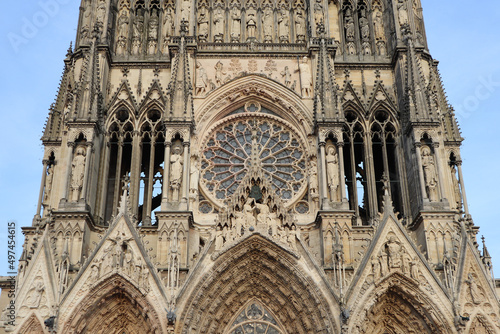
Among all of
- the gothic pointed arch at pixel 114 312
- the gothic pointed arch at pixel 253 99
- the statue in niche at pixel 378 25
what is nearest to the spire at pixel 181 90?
the gothic pointed arch at pixel 253 99

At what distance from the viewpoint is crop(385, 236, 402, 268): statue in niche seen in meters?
19.7

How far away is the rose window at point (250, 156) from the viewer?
2269cm

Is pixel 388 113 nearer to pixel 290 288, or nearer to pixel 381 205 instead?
pixel 381 205

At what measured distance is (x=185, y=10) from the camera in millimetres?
24656

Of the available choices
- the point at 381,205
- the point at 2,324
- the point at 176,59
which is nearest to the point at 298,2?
the point at 176,59

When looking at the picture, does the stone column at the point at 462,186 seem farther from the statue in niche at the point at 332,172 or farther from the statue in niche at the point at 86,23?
the statue in niche at the point at 86,23

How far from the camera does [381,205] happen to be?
23.2m

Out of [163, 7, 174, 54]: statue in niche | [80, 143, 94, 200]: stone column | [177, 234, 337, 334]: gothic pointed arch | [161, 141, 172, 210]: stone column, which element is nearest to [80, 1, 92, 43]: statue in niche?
[163, 7, 174, 54]: statue in niche

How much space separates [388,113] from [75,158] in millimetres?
9676

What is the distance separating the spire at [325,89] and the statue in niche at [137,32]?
236 inches

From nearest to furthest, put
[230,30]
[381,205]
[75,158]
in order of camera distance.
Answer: [75,158], [381,205], [230,30]

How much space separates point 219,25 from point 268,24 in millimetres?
1641

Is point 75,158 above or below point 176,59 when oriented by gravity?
below

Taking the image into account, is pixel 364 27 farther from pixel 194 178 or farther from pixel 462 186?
Result: pixel 194 178
